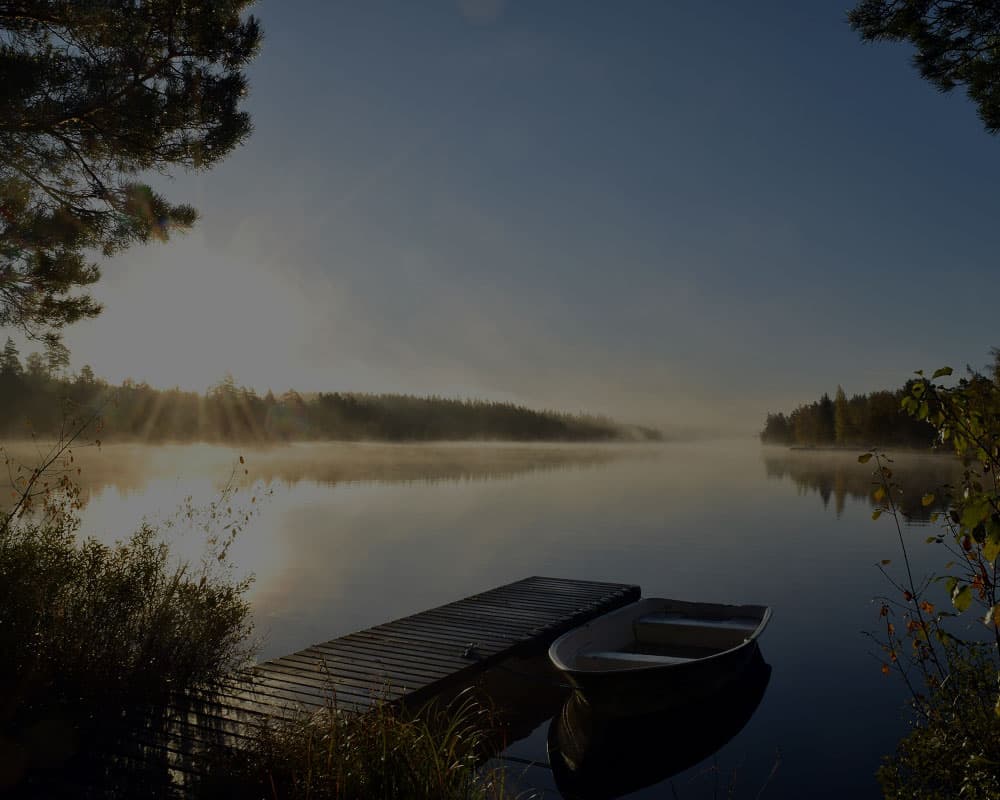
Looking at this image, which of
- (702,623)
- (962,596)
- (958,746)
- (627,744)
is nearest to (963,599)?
(962,596)

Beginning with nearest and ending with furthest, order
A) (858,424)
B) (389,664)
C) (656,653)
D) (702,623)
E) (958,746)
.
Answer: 1. (958,746)
2. (389,664)
3. (656,653)
4. (702,623)
5. (858,424)

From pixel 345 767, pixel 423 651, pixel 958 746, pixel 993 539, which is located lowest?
pixel 423 651

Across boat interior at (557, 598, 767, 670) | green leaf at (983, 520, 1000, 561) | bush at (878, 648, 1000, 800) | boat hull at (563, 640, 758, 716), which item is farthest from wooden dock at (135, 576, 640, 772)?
green leaf at (983, 520, 1000, 561)

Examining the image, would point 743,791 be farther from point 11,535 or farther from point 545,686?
point 11,535

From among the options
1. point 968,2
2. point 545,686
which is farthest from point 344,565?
point 968,2

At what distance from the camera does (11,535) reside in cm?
666

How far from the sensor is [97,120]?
762 cm

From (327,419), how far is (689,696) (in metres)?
103

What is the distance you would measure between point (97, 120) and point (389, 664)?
20.4ft

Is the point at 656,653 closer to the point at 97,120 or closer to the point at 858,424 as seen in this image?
the point at 97,120

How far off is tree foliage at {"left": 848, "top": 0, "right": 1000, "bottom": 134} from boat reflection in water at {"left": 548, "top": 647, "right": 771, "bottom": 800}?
6734 millimetres

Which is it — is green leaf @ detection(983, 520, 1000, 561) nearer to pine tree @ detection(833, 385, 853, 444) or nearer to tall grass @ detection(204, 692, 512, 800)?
tall grass @ detection(204, 692, 512, 800)

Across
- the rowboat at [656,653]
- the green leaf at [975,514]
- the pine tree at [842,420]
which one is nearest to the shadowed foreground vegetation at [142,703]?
the rowboat at [656,653]

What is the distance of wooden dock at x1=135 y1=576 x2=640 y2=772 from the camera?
571 cm
